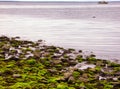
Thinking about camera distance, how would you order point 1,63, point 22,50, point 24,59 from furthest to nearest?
1. point 22,50
2. point 24,59
3. point 1,63

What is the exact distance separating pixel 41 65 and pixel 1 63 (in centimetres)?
191

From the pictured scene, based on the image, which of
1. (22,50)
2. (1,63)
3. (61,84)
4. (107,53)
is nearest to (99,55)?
(107,53)

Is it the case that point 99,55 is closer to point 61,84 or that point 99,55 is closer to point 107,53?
point 107,53

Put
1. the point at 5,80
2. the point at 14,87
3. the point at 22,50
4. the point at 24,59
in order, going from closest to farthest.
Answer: the point at 14,87 → the point at 5,80 → the point at 24,59 → the point at 22,50

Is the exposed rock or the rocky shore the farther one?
the exposed rock

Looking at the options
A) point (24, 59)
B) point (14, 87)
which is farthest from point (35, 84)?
point (24, 59)

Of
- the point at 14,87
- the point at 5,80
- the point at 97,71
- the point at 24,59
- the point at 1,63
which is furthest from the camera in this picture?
the point at 24,59

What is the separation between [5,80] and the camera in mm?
14578

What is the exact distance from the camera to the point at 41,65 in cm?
1777

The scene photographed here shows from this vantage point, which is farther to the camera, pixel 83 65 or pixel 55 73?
pixel 83 65

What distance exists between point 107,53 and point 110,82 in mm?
9675

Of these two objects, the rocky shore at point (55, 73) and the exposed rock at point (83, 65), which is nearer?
the rocky shore at point (55, 73)

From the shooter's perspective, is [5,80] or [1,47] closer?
[5,80]

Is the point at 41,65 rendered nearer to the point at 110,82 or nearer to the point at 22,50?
the point at 110,82
